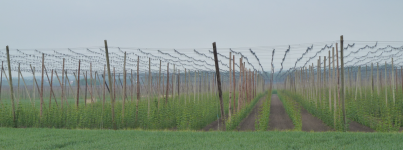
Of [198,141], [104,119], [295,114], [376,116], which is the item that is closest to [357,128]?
[376,116]

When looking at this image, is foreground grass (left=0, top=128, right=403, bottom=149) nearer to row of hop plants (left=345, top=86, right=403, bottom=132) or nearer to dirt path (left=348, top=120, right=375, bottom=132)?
row of hop plants (left=345, top=86, right=403, bottom=132)

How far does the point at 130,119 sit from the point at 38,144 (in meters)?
4.32

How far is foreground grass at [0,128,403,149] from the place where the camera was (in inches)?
307

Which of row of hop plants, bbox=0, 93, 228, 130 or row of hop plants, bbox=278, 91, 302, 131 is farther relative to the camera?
row of hop plants, bbox=0, 93, 228, 130

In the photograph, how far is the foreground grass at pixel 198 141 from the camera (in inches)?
307

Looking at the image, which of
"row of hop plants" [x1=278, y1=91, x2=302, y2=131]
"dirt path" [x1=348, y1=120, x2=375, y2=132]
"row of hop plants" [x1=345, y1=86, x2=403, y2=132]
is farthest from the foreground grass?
"dirt path" [x1=348, y1=120, x2=375, y2=132]

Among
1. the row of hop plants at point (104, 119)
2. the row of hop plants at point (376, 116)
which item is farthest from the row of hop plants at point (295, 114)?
the row of hop plants at point (104, 119)

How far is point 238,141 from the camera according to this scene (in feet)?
27.7

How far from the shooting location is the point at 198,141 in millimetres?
8500

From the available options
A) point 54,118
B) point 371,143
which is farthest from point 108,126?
point 371,143

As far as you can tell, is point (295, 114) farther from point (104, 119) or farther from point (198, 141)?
point (104, 119)

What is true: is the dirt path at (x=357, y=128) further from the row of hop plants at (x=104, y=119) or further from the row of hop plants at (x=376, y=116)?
the row of hop plants at (x=104, y=119)

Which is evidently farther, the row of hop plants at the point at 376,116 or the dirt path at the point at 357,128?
the dirt path at the point at 357,128

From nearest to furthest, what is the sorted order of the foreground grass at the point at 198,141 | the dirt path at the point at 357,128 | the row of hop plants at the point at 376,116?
the foreground grass at the point at 198,141 → the row of hop plants at the point at 376,116 → the dirt path at the point at 357,128
